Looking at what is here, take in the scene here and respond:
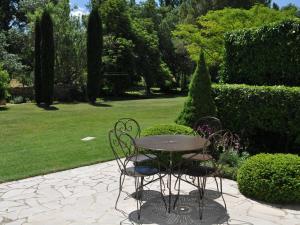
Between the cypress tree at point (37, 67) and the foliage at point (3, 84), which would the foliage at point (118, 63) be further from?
the foliage at point (3, 84)

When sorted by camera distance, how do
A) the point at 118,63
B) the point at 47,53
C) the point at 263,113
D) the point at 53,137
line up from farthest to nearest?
the point at 118,63 → the point at 47,53 → the point at 53,137 → the point at 263,113

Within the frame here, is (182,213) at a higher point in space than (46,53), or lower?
lower

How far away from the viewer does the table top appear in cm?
516

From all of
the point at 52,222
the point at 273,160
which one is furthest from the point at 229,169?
Answer: the point at 52,222

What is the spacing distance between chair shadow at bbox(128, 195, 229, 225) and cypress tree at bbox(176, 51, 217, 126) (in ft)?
8.82

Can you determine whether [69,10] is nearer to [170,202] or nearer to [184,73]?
[184,73]

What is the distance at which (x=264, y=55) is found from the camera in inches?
352

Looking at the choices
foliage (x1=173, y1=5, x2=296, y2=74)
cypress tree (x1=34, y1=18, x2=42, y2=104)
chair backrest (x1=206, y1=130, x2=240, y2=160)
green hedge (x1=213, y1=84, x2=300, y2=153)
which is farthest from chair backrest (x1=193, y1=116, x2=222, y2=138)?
cypress tree (x1=34, y1=18, x2=42, y2=104)

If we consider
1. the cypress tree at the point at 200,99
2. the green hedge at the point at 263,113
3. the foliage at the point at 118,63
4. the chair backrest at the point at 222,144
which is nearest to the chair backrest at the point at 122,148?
the cypress tree at the point at 200,99

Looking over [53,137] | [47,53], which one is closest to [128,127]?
[53,137]

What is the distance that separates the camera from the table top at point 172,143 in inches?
203

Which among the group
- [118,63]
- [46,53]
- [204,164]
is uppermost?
[46,53]

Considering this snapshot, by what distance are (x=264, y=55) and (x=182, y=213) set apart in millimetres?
4874

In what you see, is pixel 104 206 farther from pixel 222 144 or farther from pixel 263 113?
pixel 263 113
